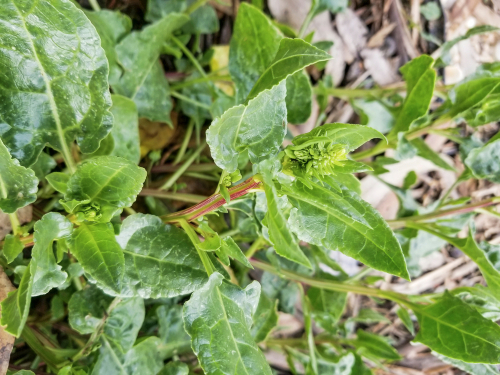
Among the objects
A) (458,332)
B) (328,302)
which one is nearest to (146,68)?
(328,302)

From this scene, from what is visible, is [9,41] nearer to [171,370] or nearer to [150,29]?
[150,29]

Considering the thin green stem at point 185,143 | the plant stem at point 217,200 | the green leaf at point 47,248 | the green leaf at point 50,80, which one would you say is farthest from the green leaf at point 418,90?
the green leaf at point 47,248

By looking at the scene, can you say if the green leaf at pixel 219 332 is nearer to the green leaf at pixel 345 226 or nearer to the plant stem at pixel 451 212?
the green leaf at pixel 345 226

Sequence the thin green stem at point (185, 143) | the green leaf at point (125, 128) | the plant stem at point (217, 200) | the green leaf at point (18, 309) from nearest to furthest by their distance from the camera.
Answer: the green leaf at point (18, 309) → the plant stem at point (217, 200) → the green leaf at point (125, 128) → the thin green stem at point (185, 143)

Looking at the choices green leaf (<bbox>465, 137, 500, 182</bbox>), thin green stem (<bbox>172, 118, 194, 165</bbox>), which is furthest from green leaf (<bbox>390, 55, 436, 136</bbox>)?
thin green stem (<bbox>172, 118, 194, 165</bbox>)

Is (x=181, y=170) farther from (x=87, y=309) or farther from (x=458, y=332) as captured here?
(x=458, y=332)

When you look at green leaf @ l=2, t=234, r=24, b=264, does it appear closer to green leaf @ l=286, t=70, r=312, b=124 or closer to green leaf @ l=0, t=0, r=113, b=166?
green leaf @ l=0, t=0, r=113, b=166

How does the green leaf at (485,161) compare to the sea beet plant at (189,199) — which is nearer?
the sea beet plant at (189,199)
